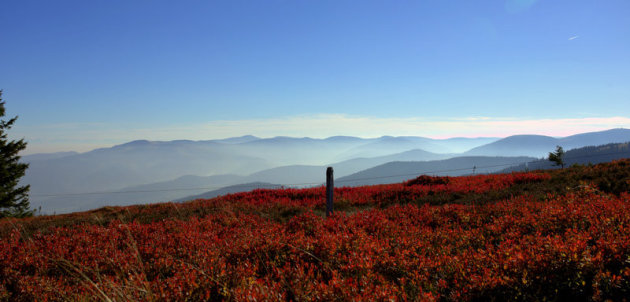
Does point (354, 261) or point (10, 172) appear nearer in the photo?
point (354, 261)

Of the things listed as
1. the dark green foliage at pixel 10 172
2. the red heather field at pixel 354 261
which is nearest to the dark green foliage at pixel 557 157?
the red heather field at pixel 354 261

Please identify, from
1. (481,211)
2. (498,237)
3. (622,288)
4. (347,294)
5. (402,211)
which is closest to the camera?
(622,288)

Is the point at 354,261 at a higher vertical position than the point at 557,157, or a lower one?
lower

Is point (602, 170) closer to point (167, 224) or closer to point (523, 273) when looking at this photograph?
point (523, 273)

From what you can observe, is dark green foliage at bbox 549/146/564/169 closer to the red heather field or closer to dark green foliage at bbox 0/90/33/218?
the red heather field

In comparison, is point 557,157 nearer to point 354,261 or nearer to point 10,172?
point 354,261

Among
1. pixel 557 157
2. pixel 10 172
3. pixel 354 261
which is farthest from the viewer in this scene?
pixel 557 157

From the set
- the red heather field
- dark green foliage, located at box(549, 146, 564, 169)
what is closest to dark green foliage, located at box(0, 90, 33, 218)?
the red heather field

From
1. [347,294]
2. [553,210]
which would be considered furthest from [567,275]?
[553,210]

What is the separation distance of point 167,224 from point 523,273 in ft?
31.1

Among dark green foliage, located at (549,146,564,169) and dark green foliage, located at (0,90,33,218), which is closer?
dark green foliage, located at (0,90,33,218)

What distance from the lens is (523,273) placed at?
12.6 ft

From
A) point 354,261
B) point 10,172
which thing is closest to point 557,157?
point 354,261

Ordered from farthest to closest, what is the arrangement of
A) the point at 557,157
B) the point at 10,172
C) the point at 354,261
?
1. the point at 557,157
2. the point at 10,172
3. the point at 354,261
